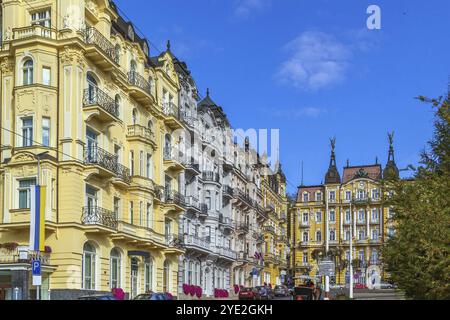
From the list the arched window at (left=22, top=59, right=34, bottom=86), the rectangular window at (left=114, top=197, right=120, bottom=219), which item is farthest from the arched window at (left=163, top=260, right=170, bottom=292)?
the arched window at (left=22, top=59, right=34, bottom=86)

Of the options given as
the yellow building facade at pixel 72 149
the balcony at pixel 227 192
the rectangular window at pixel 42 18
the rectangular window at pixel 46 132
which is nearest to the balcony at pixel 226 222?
the balcony at pixel 227 192

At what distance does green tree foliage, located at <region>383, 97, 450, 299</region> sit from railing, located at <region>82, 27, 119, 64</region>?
77.0 ft

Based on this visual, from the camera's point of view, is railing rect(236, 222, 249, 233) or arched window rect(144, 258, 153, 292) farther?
railing rect(236, 222, 249, 233)

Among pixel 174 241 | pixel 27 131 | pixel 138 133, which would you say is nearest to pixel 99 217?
pixel 27 131

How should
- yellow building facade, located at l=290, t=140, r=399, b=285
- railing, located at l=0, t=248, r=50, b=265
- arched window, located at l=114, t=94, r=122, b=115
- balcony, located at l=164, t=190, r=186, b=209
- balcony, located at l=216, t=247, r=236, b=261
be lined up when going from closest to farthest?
railing, located at l=0, t=248, r=50, b=265 < arched window, located at l=114, t=94, r=122, b=115 < balcony, located at l=164, t=190, r=186, b=209 < balcony, located at l=216, t=247, r=236, b=261 < yellow building facade, located at l=290, t=140, r=399, b=285

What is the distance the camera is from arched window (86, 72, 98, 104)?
36719 mm

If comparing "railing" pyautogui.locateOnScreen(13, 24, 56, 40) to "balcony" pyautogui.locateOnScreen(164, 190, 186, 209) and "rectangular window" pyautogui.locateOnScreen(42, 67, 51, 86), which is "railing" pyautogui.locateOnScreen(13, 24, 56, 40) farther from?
"balcony" pyautogui.locateOnScreen(164, 190, 186, 209)

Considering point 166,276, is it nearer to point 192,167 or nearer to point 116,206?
point 116,206

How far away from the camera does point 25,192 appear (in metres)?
33.8

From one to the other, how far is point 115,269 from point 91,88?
11.5 m

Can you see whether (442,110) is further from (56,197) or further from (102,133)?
(102,133)

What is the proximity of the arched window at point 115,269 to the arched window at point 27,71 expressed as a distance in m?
11.6

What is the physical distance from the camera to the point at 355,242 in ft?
363
